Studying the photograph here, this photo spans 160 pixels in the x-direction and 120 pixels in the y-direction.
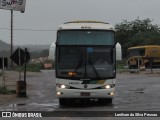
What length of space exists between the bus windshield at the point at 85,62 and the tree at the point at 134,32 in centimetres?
7385

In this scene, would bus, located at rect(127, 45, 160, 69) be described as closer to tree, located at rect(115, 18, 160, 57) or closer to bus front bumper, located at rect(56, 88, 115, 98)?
tree, located at rect(115, 18, 160, 57)

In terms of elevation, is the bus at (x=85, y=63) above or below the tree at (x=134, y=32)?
below

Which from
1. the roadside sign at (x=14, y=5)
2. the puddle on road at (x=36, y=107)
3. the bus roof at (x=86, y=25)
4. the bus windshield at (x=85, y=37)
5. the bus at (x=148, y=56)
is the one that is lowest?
the puddle on road at (x=36, y=107)

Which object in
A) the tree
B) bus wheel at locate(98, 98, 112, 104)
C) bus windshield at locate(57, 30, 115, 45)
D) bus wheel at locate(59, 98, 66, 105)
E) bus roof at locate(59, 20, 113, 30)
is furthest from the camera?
the tree

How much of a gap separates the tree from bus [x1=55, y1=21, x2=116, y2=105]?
7370cm

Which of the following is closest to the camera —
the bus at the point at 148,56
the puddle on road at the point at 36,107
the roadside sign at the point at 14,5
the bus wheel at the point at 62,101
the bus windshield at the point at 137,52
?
the puddle on road at the point at 36,107

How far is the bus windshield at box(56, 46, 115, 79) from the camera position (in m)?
22.2

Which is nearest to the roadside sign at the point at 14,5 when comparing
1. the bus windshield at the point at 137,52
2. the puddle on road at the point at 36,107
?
the bus windshield at the point at 137,52

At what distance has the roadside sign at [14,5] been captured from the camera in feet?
192

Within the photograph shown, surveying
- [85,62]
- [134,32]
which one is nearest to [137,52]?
[134,32]

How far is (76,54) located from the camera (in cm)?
2241

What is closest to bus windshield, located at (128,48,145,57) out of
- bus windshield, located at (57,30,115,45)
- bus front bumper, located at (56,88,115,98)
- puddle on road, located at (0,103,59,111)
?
puddle on road, located at (0,103,59,111)

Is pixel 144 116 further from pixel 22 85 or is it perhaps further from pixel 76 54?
pixel 22 85

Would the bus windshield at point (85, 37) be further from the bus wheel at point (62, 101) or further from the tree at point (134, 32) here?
the tree at point (134, 32)
